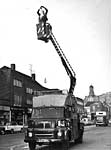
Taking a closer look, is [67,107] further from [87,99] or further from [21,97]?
[87,99]

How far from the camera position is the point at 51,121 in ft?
54.1

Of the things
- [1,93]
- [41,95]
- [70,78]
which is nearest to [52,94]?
[41,95]

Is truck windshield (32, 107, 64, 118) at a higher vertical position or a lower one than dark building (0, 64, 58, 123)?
lower

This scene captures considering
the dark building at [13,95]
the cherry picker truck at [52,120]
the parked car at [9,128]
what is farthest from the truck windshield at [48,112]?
the dark building at [13,95]

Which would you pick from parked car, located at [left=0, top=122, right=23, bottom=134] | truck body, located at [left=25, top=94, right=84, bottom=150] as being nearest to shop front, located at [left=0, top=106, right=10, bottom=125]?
parked car, located at [left=0, top=122, right=23, bottom=134]

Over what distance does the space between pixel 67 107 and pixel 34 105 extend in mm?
1785

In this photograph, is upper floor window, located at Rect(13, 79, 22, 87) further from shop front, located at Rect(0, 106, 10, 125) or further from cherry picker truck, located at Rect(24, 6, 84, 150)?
cherry picker truck, located at Rect(24, 6, 84, 150)

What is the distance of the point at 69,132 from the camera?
17047mm

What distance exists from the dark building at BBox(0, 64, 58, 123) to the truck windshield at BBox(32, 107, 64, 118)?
3380 cm

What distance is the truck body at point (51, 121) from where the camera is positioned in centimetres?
1616

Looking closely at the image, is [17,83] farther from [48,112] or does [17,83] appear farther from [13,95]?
[48,112]

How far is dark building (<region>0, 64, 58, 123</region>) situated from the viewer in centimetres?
5252

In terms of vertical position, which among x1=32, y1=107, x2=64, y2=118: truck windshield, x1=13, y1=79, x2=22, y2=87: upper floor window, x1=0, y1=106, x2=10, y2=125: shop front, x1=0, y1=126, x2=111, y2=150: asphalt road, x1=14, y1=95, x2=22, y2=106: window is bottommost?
x1=0, y1=126, x2=111, y2=150: asphalt road

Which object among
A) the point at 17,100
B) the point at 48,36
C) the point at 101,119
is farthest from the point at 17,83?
the point at 48,36
